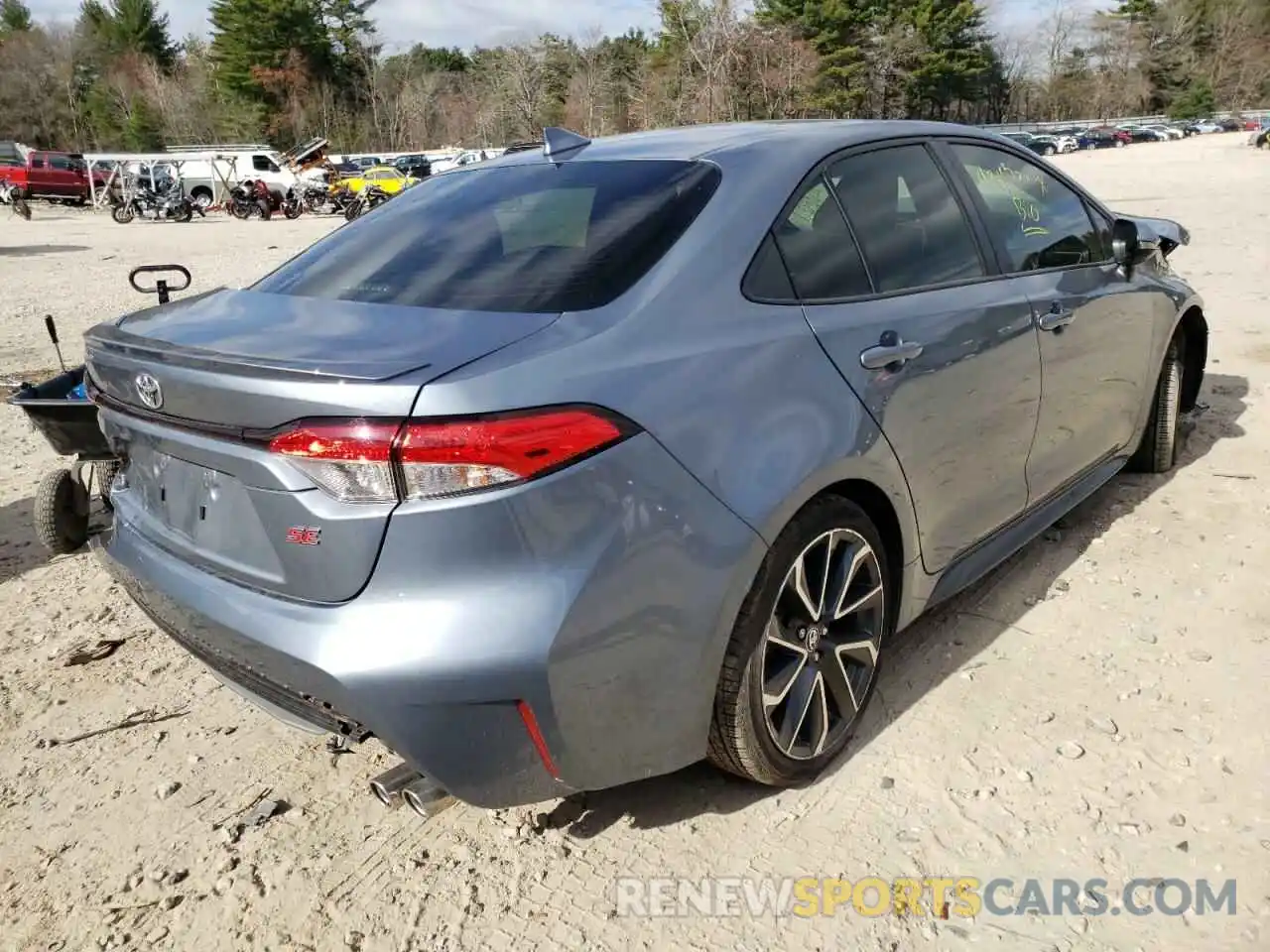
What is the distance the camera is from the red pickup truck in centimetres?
3497

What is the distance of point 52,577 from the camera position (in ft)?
13.1

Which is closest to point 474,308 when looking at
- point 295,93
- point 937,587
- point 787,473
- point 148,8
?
point 787,473

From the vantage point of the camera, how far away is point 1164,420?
428 cm

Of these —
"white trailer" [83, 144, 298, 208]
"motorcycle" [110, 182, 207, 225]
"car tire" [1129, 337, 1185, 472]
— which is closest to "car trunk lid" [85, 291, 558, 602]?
"car tire" [1129, 337, 1185, 472]

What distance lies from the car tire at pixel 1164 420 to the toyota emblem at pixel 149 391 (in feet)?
12.8

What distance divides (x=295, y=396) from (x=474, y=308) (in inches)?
18.3

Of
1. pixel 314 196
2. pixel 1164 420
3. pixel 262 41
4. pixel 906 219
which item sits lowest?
pixel 1164 420

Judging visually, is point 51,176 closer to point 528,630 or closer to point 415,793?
point 415,793

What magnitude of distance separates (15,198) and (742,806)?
38523mm

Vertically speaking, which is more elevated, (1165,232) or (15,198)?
(15,198)

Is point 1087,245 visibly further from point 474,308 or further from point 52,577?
point 52,577

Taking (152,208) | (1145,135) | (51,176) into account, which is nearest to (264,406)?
(152,208)

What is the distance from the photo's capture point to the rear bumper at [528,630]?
178cm

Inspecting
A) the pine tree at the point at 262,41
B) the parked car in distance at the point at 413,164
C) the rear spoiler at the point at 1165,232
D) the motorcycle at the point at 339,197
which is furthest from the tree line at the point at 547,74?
the rear spoiler at the point at 1165,232
